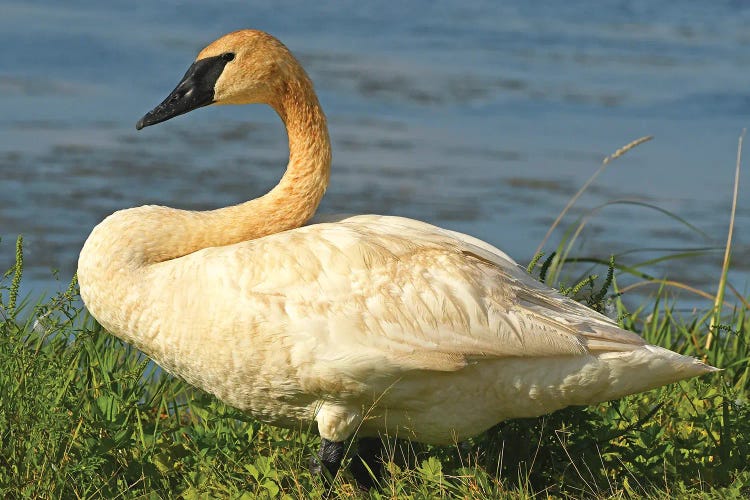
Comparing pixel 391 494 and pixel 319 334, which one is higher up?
pixel 319 334

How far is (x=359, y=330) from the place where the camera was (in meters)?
4.52

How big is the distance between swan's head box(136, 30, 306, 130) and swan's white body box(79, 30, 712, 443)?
0.63 meters

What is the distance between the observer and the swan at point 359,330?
4.54 m

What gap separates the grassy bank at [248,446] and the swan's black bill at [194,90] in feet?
2.57

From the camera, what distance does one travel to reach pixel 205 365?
464 centimetres

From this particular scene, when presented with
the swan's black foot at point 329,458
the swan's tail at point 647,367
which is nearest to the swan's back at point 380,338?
the swan's tail at point 647,367

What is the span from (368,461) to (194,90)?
1.61 m

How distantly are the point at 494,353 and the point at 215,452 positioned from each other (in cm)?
120

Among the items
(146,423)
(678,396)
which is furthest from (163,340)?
Result: (678,396)

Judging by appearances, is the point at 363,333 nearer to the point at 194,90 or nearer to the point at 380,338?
the point at 380,338

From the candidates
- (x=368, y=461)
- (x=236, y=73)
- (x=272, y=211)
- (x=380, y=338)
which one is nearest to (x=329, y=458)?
(x=368, y=461)

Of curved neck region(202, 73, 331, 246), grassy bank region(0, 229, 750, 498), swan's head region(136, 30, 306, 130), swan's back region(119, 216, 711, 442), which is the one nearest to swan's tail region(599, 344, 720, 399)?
swan's back region(119, 216, 711, 442)

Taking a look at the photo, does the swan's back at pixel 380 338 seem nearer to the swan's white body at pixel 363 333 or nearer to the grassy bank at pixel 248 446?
the swan's white body at pixel 363 333

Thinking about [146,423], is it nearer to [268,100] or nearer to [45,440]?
[45,440]
